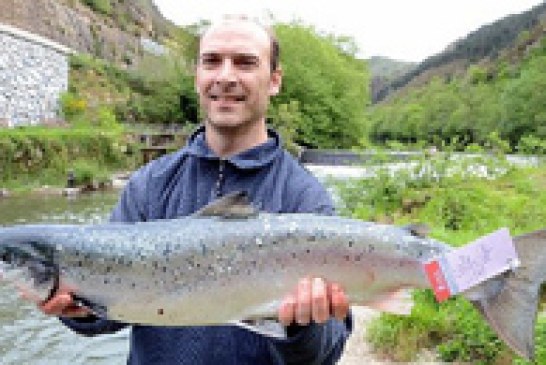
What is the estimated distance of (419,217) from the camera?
11.9m

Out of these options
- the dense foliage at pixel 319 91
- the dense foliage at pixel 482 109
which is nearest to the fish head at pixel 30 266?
the dense foliage at pixel 482 109

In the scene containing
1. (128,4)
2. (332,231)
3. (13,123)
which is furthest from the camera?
(128,4)

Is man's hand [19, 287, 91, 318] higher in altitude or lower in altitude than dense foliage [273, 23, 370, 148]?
lower

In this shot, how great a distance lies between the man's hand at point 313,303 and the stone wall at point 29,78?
32872 millimetres

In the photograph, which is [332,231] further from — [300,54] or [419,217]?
[300,54]

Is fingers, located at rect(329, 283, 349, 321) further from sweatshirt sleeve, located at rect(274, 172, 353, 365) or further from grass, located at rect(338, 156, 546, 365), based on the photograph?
grass, located at rect(338, 156, 546, 365)

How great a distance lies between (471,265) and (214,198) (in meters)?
1.16

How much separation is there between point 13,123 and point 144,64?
90.5 feet

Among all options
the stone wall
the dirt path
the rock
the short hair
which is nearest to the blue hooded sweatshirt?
the short hair

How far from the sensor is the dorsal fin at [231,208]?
2633 mm

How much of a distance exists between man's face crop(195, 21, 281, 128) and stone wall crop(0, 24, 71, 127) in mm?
32288

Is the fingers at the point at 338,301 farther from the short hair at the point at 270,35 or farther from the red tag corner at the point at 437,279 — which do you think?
the short hair at the point at 270,35

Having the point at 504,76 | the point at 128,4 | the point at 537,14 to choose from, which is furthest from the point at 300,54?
the point at 537,14

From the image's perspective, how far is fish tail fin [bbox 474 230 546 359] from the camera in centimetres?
258
